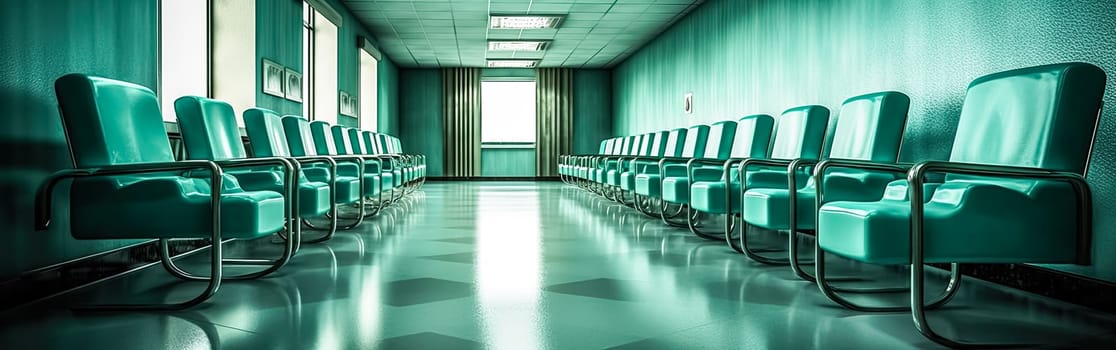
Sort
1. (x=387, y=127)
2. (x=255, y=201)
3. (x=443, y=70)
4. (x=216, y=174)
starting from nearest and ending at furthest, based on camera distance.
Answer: (x=216, y=174), (x=255, y=201), (x=387, y=127), (x=443, y=70)

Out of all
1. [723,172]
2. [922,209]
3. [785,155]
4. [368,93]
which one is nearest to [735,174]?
[723,172]

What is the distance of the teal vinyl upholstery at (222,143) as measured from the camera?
2709 millimetres

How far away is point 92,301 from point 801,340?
7.45 feet

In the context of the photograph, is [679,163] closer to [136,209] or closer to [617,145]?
[136,209]

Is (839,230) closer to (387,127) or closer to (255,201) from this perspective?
(255,201)

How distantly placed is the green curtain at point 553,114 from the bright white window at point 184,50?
30.1 feet

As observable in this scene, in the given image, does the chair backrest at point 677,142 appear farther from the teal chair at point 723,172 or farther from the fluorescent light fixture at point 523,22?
the fluorescent light fixture at point 523,22

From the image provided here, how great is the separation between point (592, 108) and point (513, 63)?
208 cm

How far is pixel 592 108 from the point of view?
13883 millimetres

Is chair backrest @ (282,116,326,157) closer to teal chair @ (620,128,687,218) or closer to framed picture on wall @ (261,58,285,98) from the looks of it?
framed picture on wall @ (261,58,285,98)

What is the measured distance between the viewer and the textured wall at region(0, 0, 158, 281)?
7.16 feet

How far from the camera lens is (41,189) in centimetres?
192

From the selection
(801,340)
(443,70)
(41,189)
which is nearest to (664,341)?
(801,340)

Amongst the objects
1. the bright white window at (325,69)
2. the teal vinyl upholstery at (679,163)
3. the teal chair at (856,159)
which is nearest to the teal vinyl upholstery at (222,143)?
the teal chair at (856,159)
